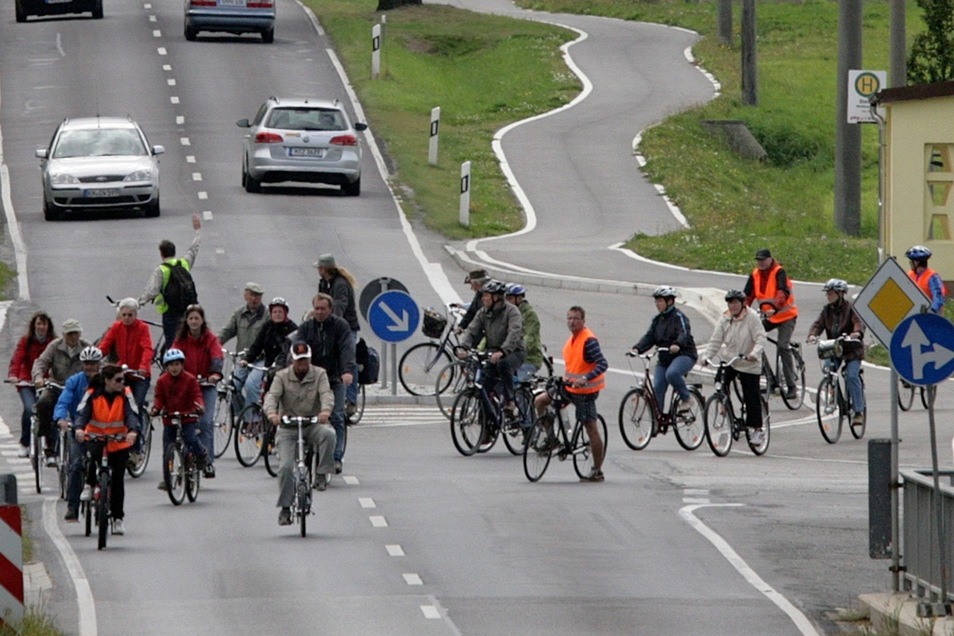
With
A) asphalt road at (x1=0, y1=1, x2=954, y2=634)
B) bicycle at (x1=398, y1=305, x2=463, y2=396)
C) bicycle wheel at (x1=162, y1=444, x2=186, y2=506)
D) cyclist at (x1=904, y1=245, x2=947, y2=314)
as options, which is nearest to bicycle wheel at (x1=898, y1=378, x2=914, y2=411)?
asphalt road at (x1=0, y1=1, x2=954, y2=634)

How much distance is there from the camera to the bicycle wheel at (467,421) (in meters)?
21.0

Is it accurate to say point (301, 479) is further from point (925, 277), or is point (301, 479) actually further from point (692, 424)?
point (925, 277)

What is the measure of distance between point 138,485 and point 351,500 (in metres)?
2.37

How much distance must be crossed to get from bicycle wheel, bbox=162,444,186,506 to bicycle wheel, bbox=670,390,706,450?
18.1 ft

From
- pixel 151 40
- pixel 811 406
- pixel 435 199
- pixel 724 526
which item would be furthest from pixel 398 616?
pixel 151 40

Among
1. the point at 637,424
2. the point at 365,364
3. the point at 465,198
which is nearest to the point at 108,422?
the point at 365,364

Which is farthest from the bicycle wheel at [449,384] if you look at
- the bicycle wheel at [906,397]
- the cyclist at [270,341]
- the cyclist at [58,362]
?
the cyclist at [58,362]

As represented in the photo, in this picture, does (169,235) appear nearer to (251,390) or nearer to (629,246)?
(629,246)

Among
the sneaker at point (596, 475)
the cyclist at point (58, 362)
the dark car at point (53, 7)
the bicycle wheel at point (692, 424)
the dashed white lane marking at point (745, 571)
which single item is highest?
the dark car at point (53, 7)

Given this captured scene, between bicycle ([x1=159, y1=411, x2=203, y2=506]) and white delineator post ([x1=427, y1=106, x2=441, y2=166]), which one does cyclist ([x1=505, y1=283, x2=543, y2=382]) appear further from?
white delineator post ([x1=427, y1=106, x2=441, y2=166])

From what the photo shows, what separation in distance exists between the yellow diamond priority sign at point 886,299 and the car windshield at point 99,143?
2221 centimetres

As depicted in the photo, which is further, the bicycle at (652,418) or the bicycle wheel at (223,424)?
the bicycle at (652,418)

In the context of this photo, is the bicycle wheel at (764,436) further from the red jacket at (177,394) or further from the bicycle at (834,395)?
the red jacket at (177,394)

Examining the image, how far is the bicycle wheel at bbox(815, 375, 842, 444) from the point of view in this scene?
22.6 m
